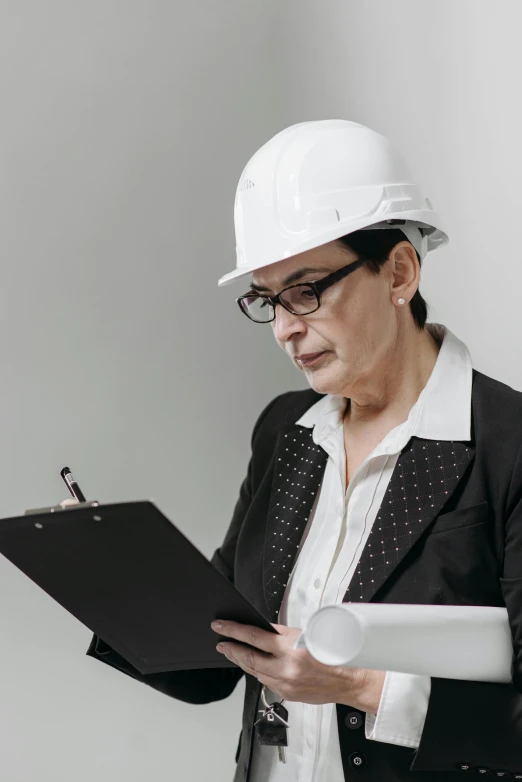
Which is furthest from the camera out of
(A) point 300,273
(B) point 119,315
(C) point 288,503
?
(B) point 119,315

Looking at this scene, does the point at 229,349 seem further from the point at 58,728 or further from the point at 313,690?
the point at 313,690

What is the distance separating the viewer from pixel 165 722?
2.30 metres

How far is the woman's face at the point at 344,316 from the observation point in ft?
4.42

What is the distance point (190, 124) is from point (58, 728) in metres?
1.53

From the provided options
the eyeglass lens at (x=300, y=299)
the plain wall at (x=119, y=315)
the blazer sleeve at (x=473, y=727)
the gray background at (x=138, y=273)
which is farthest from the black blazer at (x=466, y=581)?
the plain wall at (x=119, y=315)

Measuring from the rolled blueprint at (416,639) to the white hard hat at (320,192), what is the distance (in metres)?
0.54

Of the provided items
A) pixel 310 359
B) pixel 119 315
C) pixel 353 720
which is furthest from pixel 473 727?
pixel 119 315

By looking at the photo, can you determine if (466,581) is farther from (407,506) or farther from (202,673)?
(202,673)

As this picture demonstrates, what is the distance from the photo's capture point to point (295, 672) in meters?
1.16

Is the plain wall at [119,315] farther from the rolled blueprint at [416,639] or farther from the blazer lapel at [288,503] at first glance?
the rolled blueprint at [416,639]

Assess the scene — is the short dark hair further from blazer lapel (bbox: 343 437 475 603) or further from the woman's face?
blazer lapel (bbox: 343 437 475 603)

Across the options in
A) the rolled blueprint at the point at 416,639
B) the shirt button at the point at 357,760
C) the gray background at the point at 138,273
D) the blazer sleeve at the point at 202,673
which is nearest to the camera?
the rolled blueprint at the point at 416,639

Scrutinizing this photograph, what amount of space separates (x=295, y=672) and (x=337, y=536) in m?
0.29

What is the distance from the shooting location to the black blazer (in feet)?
3.87
